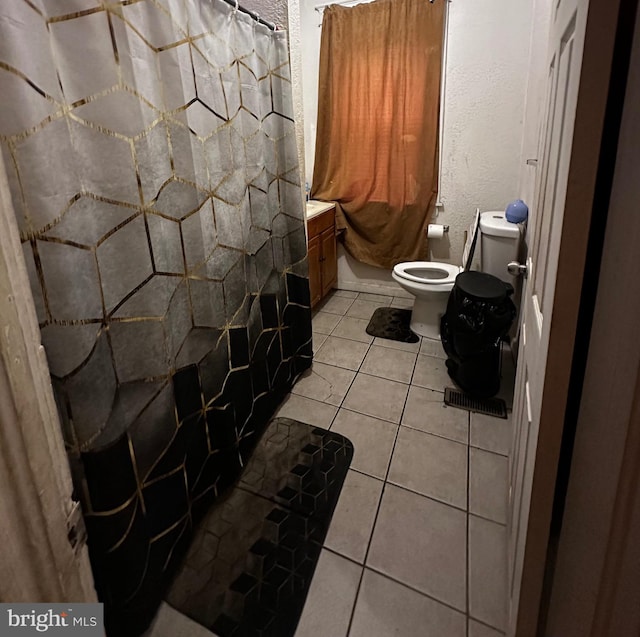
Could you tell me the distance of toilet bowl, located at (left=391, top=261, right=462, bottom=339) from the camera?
2.55 meters

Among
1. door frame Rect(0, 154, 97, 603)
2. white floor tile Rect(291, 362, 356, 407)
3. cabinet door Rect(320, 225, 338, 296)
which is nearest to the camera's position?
door frame Rect(0, 154, 97, 603)

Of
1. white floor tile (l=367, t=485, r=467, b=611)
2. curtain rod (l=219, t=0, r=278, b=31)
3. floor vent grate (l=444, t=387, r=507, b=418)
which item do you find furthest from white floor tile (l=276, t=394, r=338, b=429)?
Result: curtain rod (l=219, t=0, r=278, b=31)

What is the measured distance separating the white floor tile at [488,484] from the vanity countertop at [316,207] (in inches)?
69.3

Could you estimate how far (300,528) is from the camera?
143 cm

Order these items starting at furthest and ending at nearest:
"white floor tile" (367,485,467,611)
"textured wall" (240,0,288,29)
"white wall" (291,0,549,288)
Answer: "white wall" (291,0,549,288), "textured wall" (240,0,288,29), "white floor tile" (367,485,467,611)

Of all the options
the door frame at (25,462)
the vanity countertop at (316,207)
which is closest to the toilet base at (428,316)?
the vanity countertop at (316,207)

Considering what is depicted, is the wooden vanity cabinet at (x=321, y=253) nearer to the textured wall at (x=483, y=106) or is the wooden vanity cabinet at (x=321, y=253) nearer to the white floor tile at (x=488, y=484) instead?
the textured wall at (x=483, y=106)

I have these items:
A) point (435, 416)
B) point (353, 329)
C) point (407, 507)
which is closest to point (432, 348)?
point (353, 329)

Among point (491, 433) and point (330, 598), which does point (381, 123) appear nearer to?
point (491, 433)

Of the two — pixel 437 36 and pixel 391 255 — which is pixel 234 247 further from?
pixel 437 36

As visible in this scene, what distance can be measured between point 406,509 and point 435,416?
0.60 meters

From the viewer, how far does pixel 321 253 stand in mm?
2951

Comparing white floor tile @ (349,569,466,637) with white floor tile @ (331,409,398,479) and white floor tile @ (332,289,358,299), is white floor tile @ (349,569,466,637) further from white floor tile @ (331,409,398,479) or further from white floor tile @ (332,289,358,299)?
white floor tile @ (332,289,358,299)

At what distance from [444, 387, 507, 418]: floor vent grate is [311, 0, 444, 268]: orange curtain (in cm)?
134
